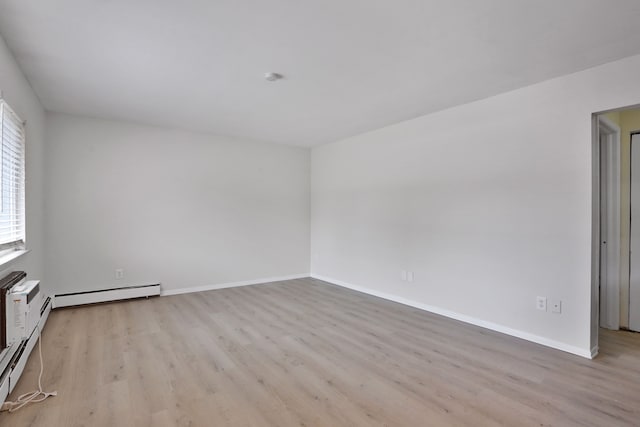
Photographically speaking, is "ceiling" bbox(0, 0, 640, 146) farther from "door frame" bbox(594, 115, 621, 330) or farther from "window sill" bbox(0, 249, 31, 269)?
"window sill" bbox(0, 249, 31, 269)

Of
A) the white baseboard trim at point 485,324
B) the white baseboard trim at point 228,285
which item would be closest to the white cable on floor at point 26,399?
the white baseboard trim at point 228,285

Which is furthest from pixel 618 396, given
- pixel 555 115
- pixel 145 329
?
pixel 145 329

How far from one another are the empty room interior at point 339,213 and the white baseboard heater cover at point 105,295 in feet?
0.08

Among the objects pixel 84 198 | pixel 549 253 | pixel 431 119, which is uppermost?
pixel 431 119

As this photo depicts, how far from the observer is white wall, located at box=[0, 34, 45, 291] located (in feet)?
8.04

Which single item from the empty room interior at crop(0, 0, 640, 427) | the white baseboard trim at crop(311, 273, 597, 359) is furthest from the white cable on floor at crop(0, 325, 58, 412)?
the white baseboard trim at crop(311, 273, 597, 359)

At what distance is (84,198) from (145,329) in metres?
2.03

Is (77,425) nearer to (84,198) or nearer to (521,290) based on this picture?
(84,198)

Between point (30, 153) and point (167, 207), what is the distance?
5.60 ft

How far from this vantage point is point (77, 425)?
1.85 meters

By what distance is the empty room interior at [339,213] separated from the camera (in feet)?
6.79

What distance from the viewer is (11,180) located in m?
2.65

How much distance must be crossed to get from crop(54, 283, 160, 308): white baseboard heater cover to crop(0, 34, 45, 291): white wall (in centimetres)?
23

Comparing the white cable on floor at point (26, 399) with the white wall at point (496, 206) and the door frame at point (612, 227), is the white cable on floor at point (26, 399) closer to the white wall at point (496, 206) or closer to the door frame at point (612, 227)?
the white wall at point (496, 206)
